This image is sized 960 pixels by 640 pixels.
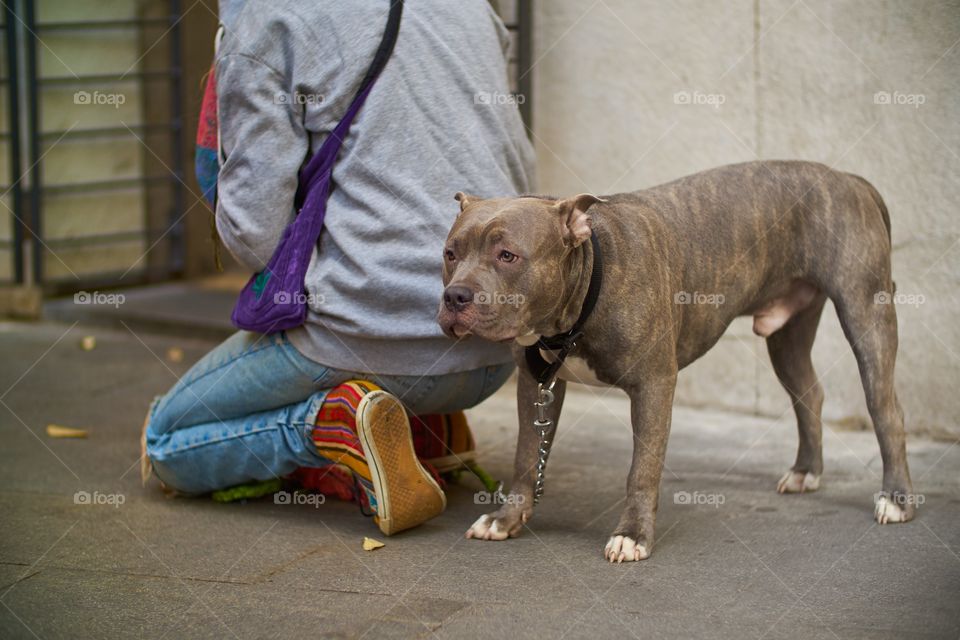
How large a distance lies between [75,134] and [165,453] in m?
4.63

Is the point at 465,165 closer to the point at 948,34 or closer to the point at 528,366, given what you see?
the point at 528,366

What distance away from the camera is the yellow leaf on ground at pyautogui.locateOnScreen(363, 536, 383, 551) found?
376 centimetres

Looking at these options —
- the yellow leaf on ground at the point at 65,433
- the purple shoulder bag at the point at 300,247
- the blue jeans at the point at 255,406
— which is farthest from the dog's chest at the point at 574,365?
the yellow leaf on ground at the point at 65,433

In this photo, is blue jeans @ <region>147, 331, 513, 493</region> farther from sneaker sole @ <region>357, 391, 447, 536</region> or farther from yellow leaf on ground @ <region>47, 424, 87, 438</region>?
yellow leaf on ground @ <region>47, 424, 87, 438</region>

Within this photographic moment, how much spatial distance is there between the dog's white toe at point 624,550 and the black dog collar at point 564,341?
0.55 metres

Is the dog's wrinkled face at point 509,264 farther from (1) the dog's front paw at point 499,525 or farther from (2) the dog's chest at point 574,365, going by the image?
(1) the dog's front paw at point 499,525

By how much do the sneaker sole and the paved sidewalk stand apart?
4.0 inches

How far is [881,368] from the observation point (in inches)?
157

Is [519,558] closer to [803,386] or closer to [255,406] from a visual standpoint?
[255,406]

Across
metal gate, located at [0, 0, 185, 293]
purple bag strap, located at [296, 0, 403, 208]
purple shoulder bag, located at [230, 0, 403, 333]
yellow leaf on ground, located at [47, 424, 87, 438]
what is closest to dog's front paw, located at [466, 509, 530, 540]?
purple shoulder bag, located at [230, 0, 403, 333]

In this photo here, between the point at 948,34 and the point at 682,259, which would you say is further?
the point at 948,34

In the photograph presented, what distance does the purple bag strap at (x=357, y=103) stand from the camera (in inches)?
147

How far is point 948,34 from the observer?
4.70 metres

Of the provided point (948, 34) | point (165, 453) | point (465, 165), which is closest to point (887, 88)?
point (948, 34)
